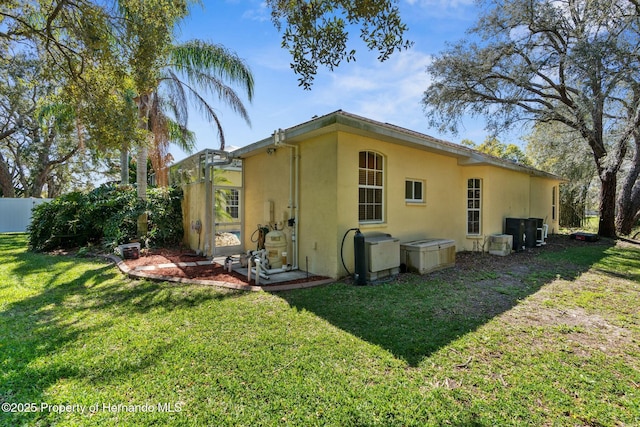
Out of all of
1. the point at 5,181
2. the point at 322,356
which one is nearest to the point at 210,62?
the point at 322,356

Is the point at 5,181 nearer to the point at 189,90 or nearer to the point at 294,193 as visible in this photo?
the point at 189,90

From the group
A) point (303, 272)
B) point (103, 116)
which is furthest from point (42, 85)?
point (303, 272)

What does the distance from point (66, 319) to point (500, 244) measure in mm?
10998

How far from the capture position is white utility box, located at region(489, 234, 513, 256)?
962cm

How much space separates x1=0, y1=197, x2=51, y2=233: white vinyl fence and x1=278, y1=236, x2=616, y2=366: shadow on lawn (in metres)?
23.1

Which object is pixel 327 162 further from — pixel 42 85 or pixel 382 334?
pixel 42 85

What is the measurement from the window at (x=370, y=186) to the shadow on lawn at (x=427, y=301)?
167 centimetres

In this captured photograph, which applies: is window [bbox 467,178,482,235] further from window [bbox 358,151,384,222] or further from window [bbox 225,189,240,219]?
window [bbox 225,189,240,219]

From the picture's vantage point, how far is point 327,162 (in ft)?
21.3

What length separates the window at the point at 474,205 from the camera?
1008 cm

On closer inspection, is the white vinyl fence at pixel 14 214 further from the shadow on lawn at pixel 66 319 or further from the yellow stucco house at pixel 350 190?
the yellow stucco house at pixel 350 190

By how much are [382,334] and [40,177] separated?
1180 inches

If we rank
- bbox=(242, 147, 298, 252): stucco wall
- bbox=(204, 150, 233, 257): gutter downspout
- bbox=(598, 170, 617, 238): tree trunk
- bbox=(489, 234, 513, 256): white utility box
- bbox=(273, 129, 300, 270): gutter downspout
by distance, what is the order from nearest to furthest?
1. bbox=(273, 129, 300, 270): gutter downspout
2. bbox=(242, 147, 298, 252): stucco wall
3. bbox=(204, 150, 233, 257): gutter downspout
4. bbox=(489, 234, 513, 256): white utility box
5. bbox=(598, 170, 617, 238): tree trunk

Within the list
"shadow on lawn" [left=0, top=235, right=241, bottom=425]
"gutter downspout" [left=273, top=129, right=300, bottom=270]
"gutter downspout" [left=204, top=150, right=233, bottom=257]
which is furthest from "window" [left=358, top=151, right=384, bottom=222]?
"gutter downspout" [left=204, top=150, right=233, bottom=257]
